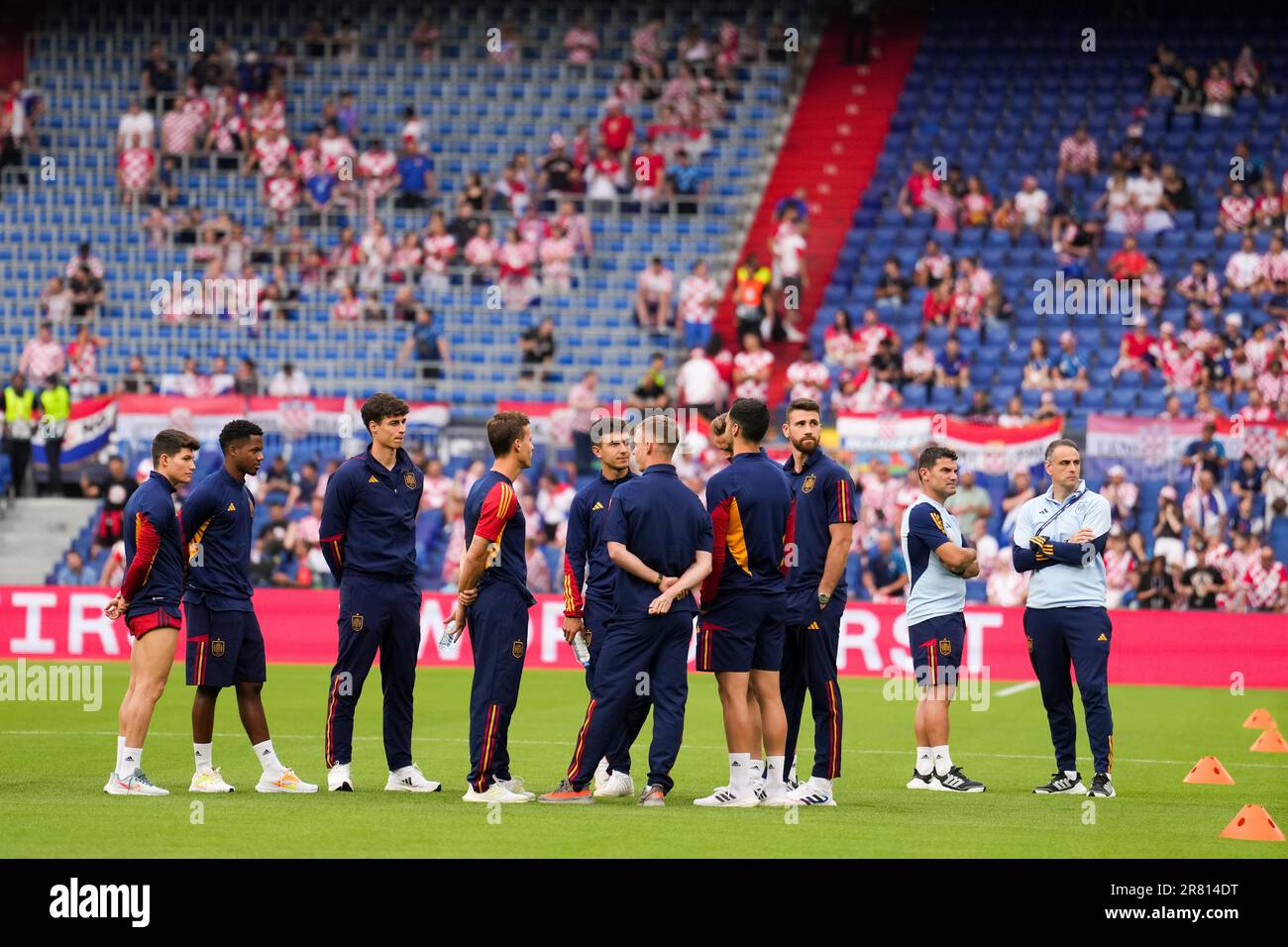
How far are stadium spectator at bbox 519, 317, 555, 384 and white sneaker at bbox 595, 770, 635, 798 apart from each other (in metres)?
18.8

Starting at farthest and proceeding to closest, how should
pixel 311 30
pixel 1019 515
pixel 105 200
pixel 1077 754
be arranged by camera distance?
pixel 311 30 < pixel 105 200 < pixel 1077 754 < pixel 1019 515

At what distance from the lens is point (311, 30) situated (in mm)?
36344

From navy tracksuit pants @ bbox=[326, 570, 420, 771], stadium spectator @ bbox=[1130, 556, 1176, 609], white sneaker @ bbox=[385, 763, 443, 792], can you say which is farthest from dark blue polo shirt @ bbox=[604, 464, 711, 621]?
stadium spectator @ bbox=[1130, 556, 1176, 609]

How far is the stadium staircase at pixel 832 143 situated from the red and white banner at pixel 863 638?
9.91 m

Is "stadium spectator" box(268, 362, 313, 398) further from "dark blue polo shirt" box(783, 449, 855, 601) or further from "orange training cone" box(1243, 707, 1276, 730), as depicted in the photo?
"dark blue polo shirt" box(783, 449, 855, 601)

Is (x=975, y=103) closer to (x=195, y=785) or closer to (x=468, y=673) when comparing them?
(x=468, y=673)

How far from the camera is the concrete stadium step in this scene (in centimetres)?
2775

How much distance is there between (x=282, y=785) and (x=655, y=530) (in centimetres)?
280

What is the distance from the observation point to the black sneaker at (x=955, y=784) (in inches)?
496

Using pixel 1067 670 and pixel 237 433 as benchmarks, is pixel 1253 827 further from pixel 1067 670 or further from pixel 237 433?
pixel 237 433

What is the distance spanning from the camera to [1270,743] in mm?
16109

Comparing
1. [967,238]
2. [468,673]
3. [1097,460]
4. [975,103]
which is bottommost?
[468,673]
